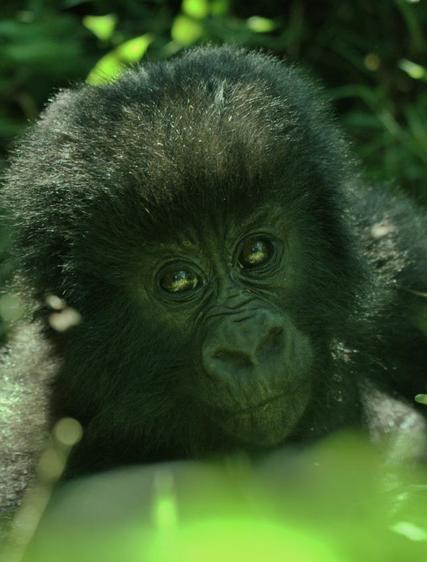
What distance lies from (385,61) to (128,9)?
1556mm

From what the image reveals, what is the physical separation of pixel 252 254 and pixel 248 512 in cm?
115

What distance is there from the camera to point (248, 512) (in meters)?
2.46

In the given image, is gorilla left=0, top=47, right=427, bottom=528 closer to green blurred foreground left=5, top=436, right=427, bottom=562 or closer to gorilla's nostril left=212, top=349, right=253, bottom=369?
gorilla's nostril left=212, top=349, right=253, bottom=369

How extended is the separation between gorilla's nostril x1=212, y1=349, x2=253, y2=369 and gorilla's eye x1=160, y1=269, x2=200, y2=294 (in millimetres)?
385

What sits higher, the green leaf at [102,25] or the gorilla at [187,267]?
the green leaf at [102,25]

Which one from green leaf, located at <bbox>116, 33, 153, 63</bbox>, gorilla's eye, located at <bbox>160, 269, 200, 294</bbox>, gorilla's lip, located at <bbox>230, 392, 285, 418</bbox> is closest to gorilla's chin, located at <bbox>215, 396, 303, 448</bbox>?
gorilla's lip, located at <bbox>230, 392, 285, 418</bbox>

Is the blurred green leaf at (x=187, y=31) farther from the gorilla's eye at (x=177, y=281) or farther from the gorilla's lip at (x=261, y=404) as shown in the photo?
the gorilla's lip at (x=261, y=404)

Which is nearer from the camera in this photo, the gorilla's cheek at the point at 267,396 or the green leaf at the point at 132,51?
the gorilla's cheek at the point at 267,396

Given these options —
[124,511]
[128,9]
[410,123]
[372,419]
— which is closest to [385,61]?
[410,123]

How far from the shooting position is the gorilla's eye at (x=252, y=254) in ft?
11.1

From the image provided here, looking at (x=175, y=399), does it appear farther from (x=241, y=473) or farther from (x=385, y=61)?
(x=385, y=61)

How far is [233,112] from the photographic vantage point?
3275mm

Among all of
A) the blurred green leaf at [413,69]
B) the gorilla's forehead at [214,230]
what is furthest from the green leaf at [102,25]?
the gorilla's forehead at [214,230]

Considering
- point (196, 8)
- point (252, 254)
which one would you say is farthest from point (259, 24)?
point (252, 254)
